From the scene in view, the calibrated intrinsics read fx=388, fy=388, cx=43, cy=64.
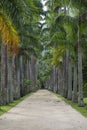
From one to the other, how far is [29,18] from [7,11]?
1.06m

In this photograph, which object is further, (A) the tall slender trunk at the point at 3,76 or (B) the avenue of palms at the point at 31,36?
(A) the tall slender trunk at the point at 3,76

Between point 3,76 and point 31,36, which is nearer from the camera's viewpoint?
point 3,76

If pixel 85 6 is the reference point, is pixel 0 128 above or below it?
below

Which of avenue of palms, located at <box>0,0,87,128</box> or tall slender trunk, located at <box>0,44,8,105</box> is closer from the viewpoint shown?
avenue of palms, located at <box>0,0,87,128</box>

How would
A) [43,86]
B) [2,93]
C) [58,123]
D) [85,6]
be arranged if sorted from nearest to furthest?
[58,123], [85,6], [2,93], [43,86]

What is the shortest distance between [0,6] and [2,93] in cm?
1195

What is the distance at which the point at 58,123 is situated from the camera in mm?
16094

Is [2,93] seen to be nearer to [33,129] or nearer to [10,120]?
[10,120]

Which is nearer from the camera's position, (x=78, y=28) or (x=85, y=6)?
(x=85, y=6)

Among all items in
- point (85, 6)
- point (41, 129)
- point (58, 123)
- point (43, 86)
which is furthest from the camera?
point (43, 86)

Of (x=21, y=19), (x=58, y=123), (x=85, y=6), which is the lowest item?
(x=58, y=123)

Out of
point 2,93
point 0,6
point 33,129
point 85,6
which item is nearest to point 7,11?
point 0,6

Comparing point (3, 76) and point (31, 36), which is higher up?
point (31, 36)

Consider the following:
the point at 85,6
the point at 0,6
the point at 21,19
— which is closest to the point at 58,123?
the point at 21,19
